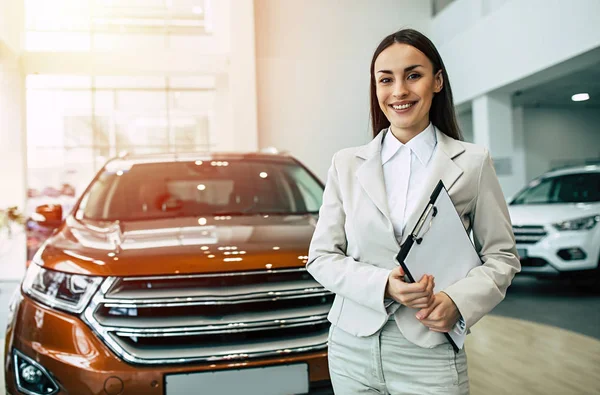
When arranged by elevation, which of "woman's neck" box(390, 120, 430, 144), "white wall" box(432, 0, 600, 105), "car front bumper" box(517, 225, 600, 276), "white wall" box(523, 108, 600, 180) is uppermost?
"white wall" box(432, 0, 600, 105)

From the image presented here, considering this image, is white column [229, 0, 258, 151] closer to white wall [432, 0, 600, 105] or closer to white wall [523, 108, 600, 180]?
white wall [432, 0, 600, 105]

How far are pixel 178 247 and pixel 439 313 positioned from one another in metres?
1.10

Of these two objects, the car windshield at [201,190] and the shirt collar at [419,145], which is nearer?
the shirt collar at [419,145]

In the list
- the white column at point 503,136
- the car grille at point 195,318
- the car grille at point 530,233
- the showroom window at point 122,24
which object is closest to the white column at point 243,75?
the showroom window at point 122,24

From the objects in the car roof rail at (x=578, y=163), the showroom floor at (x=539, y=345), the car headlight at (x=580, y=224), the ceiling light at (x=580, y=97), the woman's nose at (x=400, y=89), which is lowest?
the showroom floor at (x=539, y=345)

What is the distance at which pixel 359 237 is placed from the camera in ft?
3.54

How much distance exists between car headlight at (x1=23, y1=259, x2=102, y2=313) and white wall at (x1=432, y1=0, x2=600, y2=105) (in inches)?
161

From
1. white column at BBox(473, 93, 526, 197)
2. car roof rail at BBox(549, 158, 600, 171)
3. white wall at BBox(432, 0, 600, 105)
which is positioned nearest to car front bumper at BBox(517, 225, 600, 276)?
car roof rail at BBox(549, 158, 600, 171)

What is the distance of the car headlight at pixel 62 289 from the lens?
1.75m

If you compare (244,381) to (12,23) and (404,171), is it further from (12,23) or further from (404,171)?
(12,23)

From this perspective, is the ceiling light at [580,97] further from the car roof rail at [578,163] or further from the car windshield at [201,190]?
the car windshield at [201,190]

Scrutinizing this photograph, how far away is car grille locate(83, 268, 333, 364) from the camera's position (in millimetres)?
1709

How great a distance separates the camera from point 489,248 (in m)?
1.06

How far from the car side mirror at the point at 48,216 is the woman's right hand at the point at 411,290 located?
2153mm
